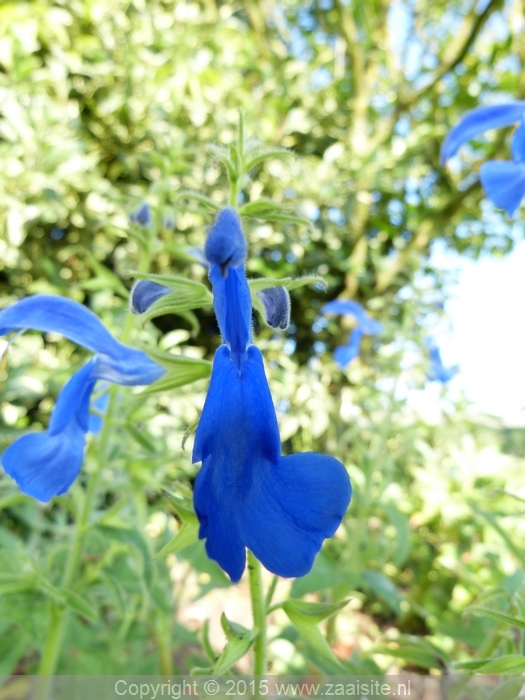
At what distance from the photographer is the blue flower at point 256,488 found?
0.43 m

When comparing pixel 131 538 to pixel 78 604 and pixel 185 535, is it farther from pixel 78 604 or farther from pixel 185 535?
pixel 185 535

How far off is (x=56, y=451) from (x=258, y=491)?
34 centimetres

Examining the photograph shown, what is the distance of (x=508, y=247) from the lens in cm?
404

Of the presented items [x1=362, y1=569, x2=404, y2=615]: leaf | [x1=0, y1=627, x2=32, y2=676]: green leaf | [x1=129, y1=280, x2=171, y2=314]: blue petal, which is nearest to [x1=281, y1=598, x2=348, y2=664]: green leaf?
[x1=129, y1=280, x2=171, y2=314]: blue petal

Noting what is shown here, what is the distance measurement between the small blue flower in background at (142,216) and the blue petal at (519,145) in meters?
0.70

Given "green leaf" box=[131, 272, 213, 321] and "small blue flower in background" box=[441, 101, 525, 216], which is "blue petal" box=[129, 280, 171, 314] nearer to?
"green leaf" box=[131, 272, 213, 321]

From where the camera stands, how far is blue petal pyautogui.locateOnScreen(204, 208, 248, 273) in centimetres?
51

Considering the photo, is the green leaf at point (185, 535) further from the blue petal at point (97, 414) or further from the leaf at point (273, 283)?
the blue petal at point (97, 414)

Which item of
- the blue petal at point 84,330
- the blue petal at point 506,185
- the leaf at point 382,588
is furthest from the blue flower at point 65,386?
the leaf at point 382,588

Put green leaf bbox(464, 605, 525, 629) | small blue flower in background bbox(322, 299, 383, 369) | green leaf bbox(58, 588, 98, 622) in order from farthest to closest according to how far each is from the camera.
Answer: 1. small blue flower in background bbox(322, 299, 383, 369)
2. green leaf bbox(58, 588, 98, 622)
3. green leaf bbox(464, 605, 525, 629)

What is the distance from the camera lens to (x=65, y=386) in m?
0.71

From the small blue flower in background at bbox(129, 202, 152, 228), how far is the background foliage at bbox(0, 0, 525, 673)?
0.04 metres

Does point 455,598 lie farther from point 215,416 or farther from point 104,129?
point 104,129

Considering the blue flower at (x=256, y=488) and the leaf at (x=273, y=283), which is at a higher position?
the leaf at (x=273, y=283)
